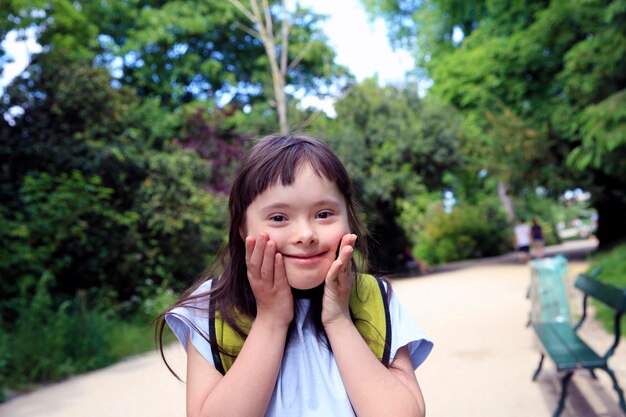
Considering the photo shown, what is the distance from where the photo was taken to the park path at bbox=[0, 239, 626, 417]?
495 cm

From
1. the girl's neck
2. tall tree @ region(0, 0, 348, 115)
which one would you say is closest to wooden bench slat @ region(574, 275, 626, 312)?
the girl's neck

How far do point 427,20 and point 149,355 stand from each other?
20.1 meters

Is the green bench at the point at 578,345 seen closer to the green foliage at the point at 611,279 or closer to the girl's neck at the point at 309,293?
the green foliage at the point at 611,279

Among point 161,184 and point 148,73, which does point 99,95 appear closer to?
point 161,184

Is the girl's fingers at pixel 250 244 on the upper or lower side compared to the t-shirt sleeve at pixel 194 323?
upper

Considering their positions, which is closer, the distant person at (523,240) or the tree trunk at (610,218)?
the tree trunk at (610,218)

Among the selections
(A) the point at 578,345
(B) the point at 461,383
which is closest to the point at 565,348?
(A) the point at 578,345

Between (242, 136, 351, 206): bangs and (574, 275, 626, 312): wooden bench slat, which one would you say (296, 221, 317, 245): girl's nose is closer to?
(242, 136, 351, 206): bangs

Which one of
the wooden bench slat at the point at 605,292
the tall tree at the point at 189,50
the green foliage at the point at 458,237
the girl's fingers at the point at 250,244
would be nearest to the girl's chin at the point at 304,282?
the girl's fingers at the point at 250,244

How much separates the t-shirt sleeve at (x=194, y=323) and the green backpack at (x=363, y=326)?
0.02 meters

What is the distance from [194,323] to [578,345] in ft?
13.0

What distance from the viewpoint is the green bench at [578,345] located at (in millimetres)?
3993

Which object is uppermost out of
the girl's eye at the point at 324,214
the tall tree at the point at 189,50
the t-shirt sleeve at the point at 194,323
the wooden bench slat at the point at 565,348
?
the tall tree at the point at 189,50

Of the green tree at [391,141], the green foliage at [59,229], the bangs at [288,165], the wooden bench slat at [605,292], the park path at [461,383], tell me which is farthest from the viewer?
the green tree at [391,141]
